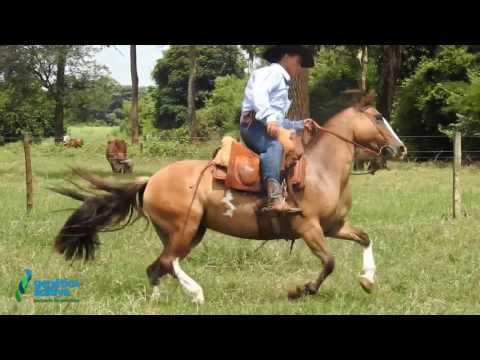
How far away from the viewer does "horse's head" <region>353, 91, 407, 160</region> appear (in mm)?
5958

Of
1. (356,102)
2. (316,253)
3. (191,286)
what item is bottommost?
(191,286)

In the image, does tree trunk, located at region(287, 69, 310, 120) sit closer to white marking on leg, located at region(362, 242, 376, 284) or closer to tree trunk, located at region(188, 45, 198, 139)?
white marking on leg, located at region(362, 242, 376, 284)

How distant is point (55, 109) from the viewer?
23734 mm

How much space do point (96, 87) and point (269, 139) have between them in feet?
73.6

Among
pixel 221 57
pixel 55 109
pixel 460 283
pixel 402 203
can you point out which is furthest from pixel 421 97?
pixel 460 283

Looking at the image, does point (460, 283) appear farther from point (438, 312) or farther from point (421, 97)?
point (421, 97)

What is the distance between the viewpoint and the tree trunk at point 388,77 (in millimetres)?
18250

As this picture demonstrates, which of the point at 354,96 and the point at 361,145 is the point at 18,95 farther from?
the point at 361,145

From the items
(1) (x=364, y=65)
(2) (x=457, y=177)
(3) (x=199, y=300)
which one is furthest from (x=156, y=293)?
(1) (x=364, y=65)

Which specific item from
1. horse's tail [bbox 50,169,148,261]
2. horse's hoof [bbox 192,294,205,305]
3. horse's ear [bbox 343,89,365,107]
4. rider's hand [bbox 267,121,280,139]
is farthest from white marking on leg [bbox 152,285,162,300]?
horse's ear [bbox 343,89,365,107]

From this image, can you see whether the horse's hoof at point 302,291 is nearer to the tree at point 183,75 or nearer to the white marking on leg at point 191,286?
the white marking on leg at point 191,286

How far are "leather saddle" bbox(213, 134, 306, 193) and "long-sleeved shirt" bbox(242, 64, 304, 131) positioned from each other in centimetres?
33

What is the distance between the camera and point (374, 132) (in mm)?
6051

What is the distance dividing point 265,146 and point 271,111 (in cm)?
36
